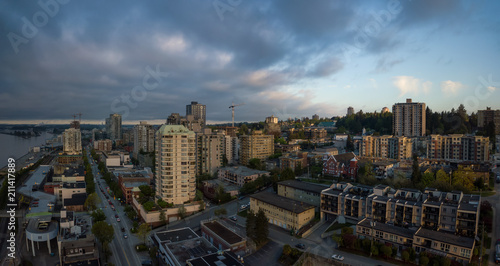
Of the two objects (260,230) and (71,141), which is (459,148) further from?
(71,141)

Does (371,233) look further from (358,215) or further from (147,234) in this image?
(147,234)

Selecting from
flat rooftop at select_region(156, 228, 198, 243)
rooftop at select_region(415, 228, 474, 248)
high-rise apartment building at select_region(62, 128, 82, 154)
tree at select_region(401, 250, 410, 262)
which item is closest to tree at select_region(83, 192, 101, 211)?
flat rooftop at select_region(156, 228, 198, 243)

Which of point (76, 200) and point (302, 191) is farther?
point (76, 200)

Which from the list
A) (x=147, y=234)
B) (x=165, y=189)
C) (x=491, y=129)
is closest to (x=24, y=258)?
(x=147, y=234)

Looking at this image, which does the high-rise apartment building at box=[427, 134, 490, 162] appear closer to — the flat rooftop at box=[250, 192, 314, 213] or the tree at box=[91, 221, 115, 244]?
the flat rooftop at box=[250, 192, 314, 213]

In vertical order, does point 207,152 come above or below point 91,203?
above

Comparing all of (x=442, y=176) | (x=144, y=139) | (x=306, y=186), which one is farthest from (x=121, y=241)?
(x=144, y=139)
